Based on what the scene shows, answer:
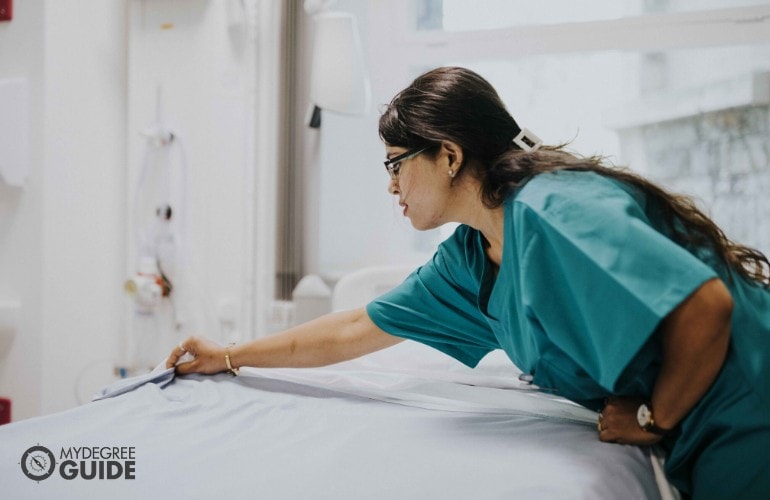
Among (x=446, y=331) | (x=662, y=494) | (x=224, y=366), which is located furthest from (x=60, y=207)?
(x=662, y=494)

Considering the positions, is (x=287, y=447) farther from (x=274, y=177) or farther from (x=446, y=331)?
(x=274, y=177)

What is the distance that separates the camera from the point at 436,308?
1284 mm

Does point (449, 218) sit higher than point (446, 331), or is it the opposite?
point (449, 218)

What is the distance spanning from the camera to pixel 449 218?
1.17m

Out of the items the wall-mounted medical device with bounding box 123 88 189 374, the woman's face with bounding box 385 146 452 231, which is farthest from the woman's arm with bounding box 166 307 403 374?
the wall-mounted medical device with bounding box 123 88 189 374

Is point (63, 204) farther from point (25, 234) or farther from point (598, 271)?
point (598, 271)

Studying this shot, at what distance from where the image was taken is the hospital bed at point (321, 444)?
0.82 metres

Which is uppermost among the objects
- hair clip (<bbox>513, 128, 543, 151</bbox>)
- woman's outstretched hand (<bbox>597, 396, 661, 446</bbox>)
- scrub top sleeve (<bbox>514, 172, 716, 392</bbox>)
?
hair clip (<bbox>513, 128, 543, 151</bbox>)

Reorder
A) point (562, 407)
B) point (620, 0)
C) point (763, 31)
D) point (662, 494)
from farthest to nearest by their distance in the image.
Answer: point (620, 0) → point (763, 31) → point (562, 407) → point (662, 494)

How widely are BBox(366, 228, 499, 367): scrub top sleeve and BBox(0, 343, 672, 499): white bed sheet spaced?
10 cm

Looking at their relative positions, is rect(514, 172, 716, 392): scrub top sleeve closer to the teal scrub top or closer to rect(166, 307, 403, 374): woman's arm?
the teal scrub top

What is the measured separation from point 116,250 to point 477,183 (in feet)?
5.55

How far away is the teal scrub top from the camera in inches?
31.9

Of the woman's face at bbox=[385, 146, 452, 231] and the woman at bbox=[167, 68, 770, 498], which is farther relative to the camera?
the woman's face at bbox=[385, 146, 452, 231]
